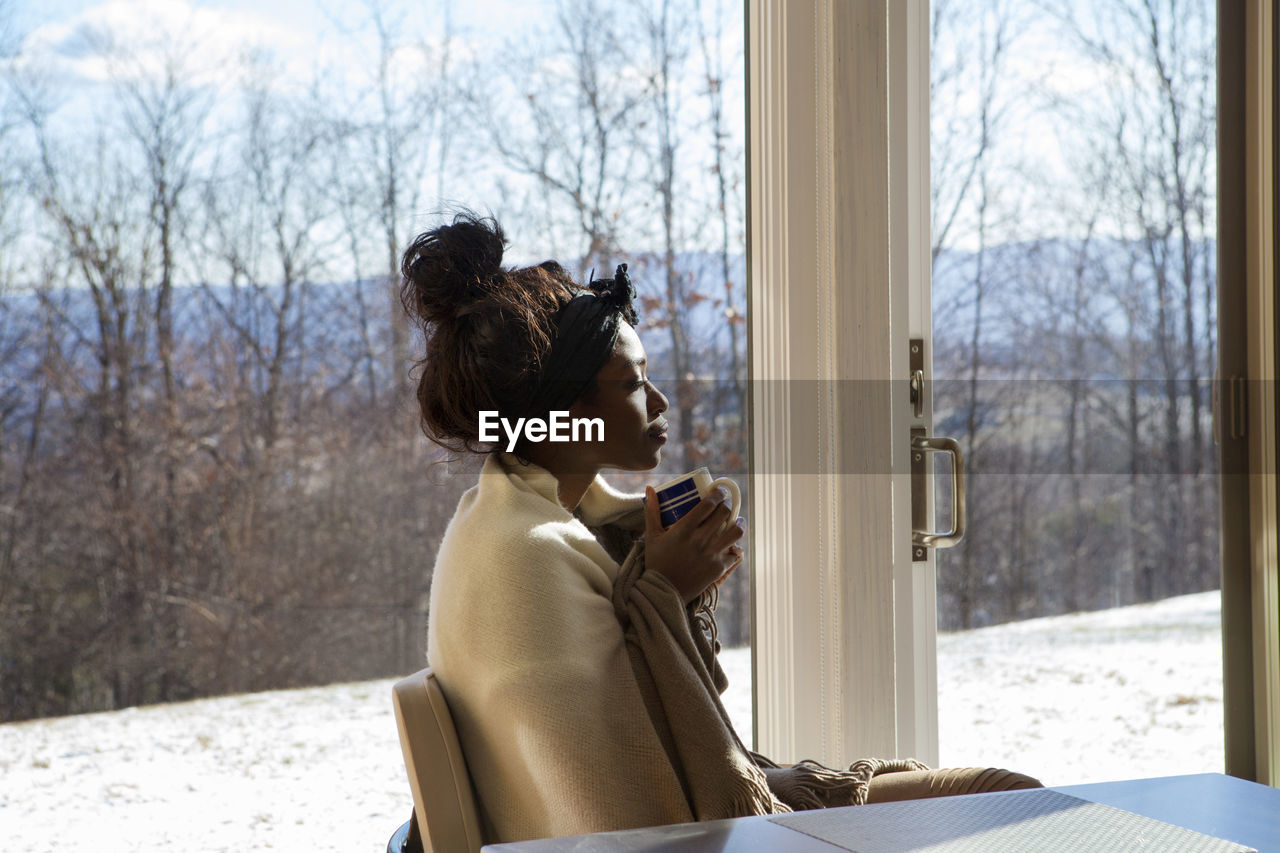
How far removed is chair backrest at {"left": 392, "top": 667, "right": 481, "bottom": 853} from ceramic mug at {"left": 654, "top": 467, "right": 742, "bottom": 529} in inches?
13.0

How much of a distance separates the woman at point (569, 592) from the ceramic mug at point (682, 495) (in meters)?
0.02

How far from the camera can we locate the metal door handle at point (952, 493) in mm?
1668

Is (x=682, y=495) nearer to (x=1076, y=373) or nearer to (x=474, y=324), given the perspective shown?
(x=474, y=324)

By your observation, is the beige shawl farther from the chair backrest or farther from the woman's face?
the woman's face

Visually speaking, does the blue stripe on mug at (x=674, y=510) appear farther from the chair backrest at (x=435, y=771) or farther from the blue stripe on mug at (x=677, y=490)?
the chair backrest at (x=435, y=771)

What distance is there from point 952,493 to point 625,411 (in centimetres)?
75

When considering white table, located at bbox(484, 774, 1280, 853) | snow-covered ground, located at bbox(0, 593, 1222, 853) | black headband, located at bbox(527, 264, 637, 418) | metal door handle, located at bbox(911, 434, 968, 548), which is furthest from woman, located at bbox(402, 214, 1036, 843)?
snow-covered ground, located at bbox(0, 593, 1222, 853)

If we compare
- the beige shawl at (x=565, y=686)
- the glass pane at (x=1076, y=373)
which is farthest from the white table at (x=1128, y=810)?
the glass pane at (x=1076, y=373)

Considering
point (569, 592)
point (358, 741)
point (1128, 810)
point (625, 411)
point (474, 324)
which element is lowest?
point (358, 741)

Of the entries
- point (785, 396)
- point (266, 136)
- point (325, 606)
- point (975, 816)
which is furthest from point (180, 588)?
point (975, 816)

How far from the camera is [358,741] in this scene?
2137 mm

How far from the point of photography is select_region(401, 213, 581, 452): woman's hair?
114cm

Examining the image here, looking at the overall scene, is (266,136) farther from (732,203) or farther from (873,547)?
(873,547)

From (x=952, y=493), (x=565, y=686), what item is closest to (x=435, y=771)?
(x=565, y=686)
